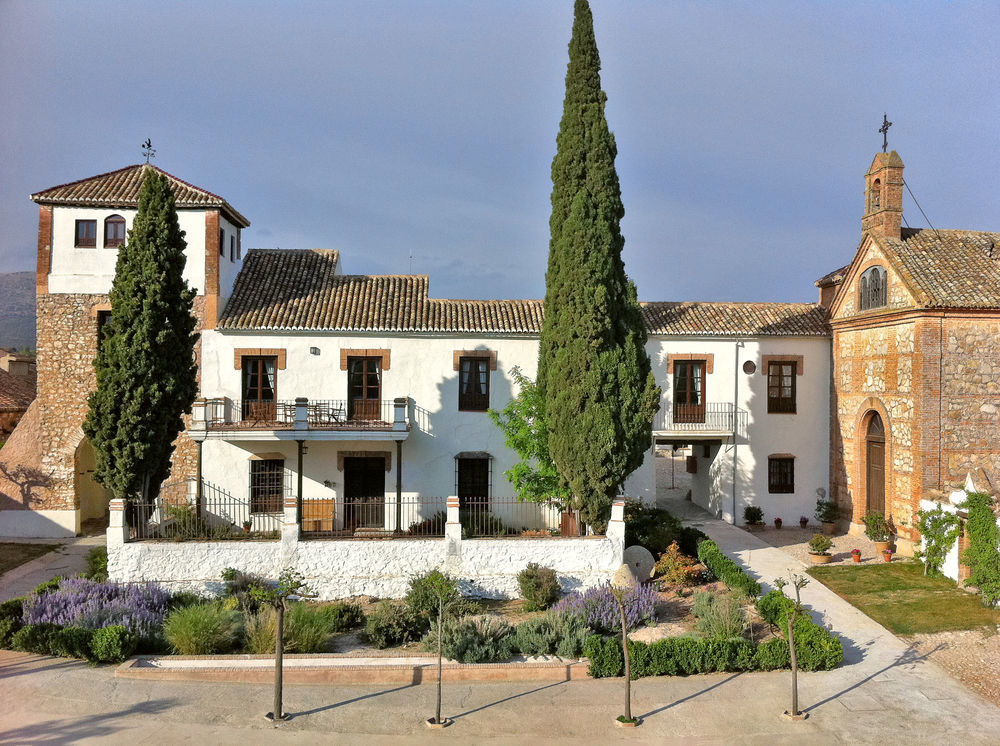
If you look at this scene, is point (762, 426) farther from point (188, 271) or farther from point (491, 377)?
point (188, 271)

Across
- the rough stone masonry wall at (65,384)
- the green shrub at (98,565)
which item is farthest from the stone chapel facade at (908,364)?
the green shrub at (98,565)

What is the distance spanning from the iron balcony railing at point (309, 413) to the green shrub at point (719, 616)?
9302 millimetres

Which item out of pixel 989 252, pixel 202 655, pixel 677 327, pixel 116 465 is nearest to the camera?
pixel 202 655

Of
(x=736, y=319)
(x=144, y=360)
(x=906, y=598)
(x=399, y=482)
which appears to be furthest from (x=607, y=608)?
(x=736, y=319)

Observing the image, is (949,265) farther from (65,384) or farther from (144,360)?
(65,384)

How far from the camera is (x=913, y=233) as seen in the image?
2086 cm

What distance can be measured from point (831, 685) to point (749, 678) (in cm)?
130

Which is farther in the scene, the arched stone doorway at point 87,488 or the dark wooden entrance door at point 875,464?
the arched stone doorway at point 87,488

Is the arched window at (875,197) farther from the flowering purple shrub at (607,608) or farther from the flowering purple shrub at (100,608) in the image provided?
the flowering purple shrub at (100,608)

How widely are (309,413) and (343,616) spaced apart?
7.61 meters

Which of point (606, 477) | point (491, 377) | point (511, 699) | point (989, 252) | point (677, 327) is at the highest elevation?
point (989, 252)

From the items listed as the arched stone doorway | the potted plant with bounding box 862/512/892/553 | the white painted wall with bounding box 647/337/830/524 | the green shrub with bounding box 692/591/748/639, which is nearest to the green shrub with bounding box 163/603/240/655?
the green shrub with bounding box 692/591/748/639

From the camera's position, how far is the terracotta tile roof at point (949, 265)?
59.0 ft

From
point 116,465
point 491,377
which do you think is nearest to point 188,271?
point 116,465
